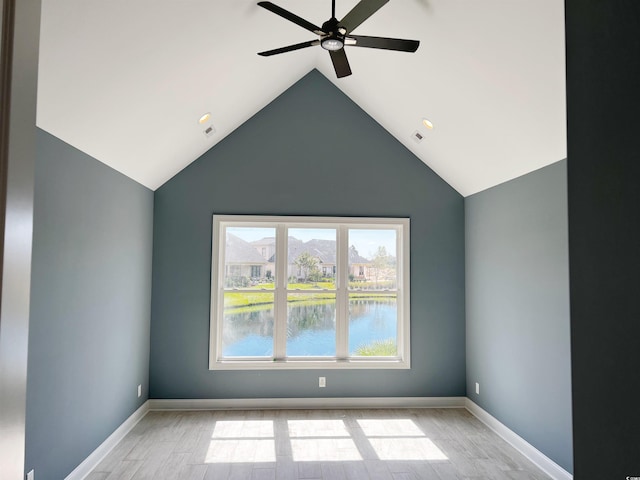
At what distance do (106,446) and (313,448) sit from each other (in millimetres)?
1759

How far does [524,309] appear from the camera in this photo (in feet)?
12.8

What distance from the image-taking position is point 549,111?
303 centimetres

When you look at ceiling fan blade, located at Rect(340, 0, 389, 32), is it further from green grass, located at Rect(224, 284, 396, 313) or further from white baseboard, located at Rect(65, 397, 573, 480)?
white baseboard, located at Rect(65, 397, 573, 480)

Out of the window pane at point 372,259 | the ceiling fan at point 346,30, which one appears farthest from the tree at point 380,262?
the ceiling fan at point 346,30

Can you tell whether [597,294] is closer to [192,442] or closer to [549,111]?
[549,111]

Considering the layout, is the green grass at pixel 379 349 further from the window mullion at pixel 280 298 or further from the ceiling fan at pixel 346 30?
the ceiling fan at pixel 346 30

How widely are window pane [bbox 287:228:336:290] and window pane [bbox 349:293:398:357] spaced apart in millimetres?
402

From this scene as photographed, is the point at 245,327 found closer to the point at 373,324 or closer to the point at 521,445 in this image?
the point at 373,324

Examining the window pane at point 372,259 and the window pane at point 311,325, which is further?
the window pane at point 372,259

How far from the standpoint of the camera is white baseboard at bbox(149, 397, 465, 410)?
486cm

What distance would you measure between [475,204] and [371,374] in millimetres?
2283

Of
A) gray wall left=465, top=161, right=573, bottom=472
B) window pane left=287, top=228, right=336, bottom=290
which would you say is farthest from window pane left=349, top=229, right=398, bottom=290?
gray wall left=465, top=161, right=573, bottom=472

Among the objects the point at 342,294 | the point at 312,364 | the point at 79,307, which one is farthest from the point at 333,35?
the point at 312,364

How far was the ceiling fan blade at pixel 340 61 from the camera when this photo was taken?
295 cm
